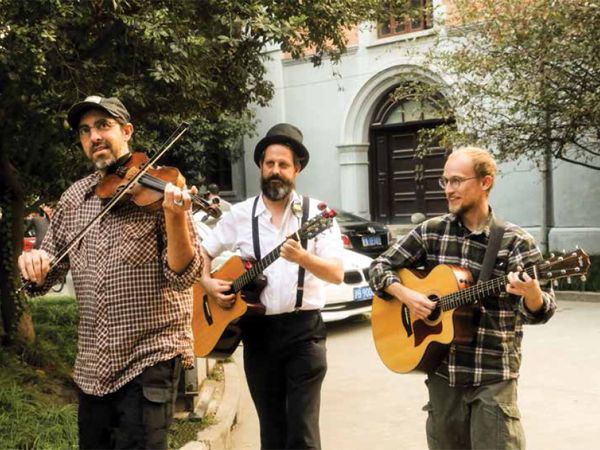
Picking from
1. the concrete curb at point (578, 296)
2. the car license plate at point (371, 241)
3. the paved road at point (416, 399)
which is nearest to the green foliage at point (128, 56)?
the paved road at point (416, 399)

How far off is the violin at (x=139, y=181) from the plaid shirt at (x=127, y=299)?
0.20ft

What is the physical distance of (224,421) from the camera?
5.39m

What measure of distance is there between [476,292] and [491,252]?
18cm

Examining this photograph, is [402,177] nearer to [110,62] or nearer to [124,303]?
[110,62]

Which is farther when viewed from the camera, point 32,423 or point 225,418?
point 225,418

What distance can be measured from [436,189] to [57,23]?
13.3 m

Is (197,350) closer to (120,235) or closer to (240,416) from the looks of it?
(120,235)

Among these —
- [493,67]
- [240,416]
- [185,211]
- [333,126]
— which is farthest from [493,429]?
[333,126]

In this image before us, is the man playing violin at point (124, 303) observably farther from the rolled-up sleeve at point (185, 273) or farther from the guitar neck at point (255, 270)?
the guitar neck at point (255, 270)

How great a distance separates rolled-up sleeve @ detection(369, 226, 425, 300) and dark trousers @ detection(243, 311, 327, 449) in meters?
0.36

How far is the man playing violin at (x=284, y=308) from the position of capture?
11.9 ft

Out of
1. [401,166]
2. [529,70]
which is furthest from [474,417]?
[401,166]

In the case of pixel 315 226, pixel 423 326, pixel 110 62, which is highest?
pixel 110 62

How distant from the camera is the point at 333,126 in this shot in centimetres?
1895
